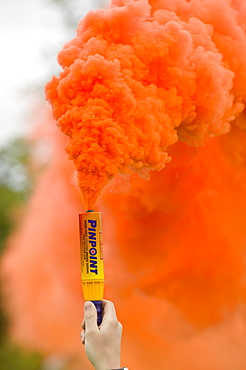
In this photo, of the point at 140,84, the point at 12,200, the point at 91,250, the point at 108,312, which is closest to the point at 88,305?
the point at 108,312

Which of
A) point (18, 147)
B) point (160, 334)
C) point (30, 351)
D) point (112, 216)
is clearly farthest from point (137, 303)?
point (18, 147)

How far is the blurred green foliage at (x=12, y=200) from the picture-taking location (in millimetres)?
16656

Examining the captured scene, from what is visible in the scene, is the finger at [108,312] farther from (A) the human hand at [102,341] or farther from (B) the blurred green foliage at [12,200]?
(B) the blurred green foliage at [12,200]

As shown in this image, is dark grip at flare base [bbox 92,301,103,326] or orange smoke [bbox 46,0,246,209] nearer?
dark grip at flare base [bbox 92,301,103,326]

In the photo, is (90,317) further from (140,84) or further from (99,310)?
(140,84)

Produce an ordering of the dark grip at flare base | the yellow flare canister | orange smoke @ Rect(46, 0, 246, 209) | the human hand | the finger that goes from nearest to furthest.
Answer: the human hand
the finger
the dark grip at flare base
the yellow flare canister
orange smoke @ Rect(46, 0, 246, 209)

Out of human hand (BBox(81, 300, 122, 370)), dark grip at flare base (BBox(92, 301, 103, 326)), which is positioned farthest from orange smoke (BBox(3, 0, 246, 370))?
human hand (BBox(81, 300, 122, 370))

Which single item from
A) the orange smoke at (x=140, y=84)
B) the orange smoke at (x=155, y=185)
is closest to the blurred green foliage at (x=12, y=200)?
the orange smoke at (x=155, y=185)

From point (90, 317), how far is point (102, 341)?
0.20 meters

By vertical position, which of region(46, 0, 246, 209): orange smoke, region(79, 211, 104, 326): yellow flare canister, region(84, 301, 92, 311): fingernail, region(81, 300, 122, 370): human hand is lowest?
region(81, 300, 122, 370): human hand

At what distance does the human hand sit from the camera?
3188 mm

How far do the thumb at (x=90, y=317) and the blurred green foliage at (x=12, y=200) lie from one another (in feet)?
43.4

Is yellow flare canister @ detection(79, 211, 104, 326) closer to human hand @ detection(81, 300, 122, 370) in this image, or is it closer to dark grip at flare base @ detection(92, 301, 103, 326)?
dark grip at flare base @ detection(92, 301, 103, 326)

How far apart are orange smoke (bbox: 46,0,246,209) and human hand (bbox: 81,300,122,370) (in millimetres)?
1090
